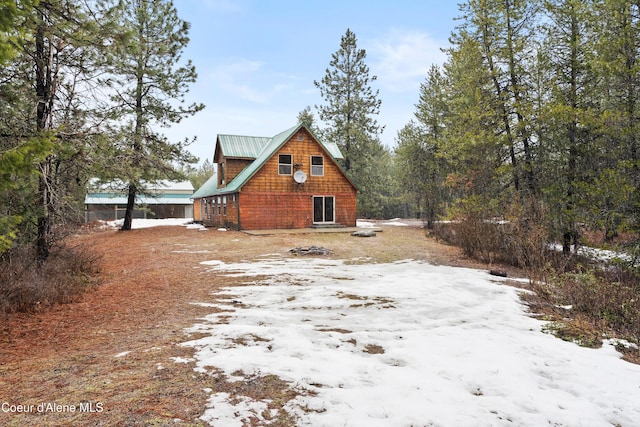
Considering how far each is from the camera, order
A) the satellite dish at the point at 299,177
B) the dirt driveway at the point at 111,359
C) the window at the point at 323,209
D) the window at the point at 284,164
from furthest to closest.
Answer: the window at the point at 323,209
the window at the point at 284,164
the satellite dish at the point at 299,177
the dirt driveway at the point at 111,359

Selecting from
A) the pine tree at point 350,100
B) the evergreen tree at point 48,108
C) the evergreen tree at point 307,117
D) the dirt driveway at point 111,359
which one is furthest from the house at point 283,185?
the evergreen tree at point 307,117

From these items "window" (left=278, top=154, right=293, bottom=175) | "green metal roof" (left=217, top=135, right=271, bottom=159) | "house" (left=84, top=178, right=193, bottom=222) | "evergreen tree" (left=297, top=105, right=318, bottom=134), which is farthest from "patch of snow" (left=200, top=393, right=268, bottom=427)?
"evergreen tree" (left=297, top=105, right=318, bottom=134)

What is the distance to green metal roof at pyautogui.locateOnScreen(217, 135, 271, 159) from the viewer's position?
23572 millimetres

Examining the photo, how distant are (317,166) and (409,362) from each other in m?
19.4

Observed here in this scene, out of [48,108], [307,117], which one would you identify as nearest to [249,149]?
[48,108]

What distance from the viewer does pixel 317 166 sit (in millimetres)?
22672

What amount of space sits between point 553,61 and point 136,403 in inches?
575

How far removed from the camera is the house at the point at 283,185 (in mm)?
20969

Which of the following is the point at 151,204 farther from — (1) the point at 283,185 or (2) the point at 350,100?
(2) the point at 350,100

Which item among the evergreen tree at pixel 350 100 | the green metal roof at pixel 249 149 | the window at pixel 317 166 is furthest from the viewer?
the evergreen tree at pixel 350 100

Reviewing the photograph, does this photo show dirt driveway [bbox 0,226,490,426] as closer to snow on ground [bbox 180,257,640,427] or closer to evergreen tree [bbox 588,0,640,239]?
snow on ground [bbox 180,257,640,427]

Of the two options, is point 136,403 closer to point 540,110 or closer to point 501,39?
point 540,110

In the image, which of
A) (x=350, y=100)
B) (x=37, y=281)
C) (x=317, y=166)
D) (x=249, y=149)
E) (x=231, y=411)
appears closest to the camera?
(x=231, y=411)

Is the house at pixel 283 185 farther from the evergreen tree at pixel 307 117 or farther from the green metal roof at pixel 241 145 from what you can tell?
the evergreen tree at pixel 307 117
